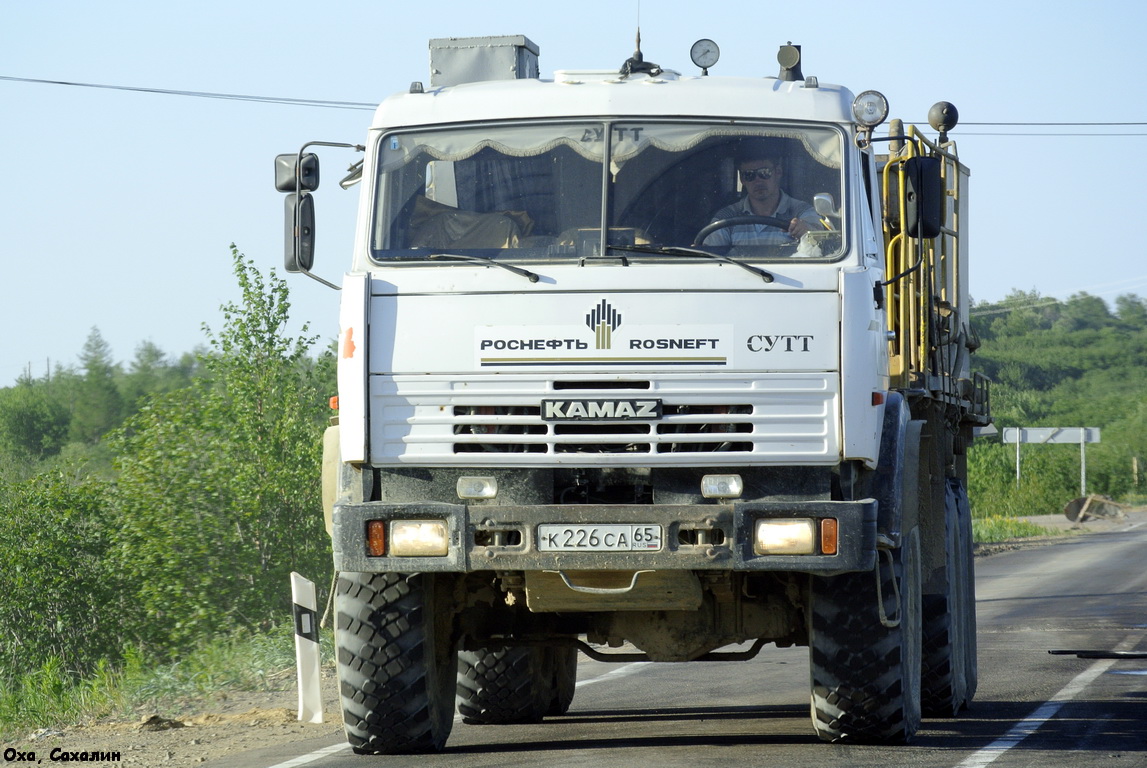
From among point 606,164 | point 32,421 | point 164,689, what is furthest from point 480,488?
point 32,421

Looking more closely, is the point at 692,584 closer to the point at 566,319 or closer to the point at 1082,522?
the point at 566,319

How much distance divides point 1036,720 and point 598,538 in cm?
349

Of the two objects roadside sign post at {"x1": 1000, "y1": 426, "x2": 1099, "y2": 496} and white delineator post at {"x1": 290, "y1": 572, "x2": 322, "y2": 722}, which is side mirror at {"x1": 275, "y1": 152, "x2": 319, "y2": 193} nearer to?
white delineator post at {"x1": 290, "y1": 572, "x2": 322, "y2": 722}

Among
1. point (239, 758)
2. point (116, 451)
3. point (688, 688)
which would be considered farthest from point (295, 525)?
point (239, 758)

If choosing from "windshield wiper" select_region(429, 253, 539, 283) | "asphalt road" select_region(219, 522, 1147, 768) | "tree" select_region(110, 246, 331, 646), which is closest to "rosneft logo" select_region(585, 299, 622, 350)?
"windshield wiper" select_region(429, 253, 539, 283)

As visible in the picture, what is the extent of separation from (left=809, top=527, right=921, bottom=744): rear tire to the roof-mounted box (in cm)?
332

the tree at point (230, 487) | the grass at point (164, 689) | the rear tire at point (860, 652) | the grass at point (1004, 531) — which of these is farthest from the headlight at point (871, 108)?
the grass at point (1004, 531)

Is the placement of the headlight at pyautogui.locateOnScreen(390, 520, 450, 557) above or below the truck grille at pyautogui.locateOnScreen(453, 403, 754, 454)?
below

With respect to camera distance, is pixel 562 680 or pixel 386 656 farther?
pixel 562 680

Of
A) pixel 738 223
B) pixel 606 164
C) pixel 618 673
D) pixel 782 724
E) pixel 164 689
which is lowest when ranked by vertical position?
pixel 164 689

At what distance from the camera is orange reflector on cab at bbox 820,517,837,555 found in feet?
22.5

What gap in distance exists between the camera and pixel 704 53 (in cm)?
849

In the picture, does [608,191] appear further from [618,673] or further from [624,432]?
[618,673]

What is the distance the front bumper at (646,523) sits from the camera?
22.5 ft
